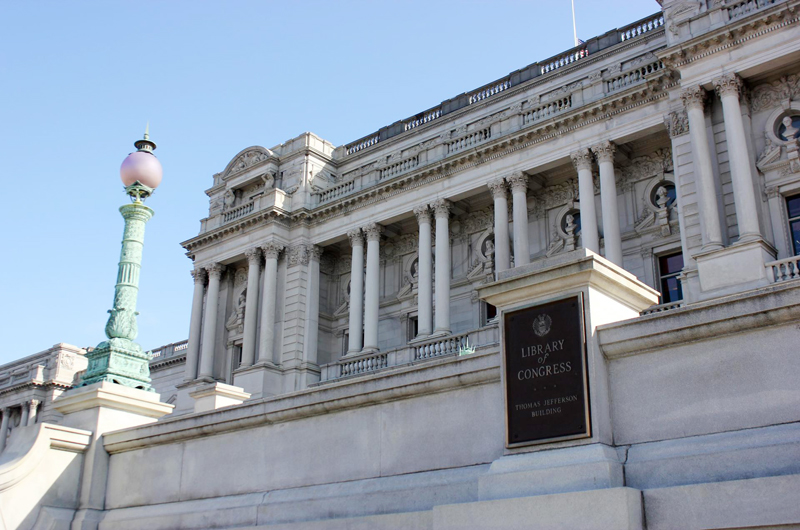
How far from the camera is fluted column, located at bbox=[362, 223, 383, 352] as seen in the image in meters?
42.4

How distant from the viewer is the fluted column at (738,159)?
28797 millimetres

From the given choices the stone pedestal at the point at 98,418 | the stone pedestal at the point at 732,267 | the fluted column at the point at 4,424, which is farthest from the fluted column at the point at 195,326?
the fluted column at the point at 4,424

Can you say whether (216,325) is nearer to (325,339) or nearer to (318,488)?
(325,339)

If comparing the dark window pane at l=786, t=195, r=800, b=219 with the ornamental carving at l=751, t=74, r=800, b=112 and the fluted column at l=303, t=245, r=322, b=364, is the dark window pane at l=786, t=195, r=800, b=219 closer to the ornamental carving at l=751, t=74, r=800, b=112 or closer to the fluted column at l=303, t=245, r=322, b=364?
the ornamental carving at l=751, t=74, r=800, b=112

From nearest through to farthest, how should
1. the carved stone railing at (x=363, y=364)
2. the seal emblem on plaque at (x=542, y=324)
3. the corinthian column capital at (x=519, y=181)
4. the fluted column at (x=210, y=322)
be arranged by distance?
the seal emblem on plaque at (x=542, y=324) < the carved stone railing at (x=363, y=364) < the corinthian column capital at (x=519, y=181) < the fluted column at (x=210, y=322)

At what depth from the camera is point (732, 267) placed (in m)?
27.9

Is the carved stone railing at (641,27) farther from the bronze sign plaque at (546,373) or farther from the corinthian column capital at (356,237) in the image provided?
the bronze sign plaque at (546,373)

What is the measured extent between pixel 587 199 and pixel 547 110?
5.07 metres

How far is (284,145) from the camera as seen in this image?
1999 inches

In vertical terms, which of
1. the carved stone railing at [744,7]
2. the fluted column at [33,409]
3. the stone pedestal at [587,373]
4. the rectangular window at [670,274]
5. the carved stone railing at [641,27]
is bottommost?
the stone pedestal at [587,373]

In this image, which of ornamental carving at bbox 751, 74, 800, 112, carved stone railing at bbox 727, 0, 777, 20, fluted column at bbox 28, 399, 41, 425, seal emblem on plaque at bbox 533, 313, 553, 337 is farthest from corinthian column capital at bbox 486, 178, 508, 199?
fluted column at bbox 28, 399, 41, 425

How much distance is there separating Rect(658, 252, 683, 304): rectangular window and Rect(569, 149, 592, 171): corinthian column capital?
508 centimetres

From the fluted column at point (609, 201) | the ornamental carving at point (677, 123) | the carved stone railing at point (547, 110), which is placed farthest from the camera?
the carved stone railing at point (547, 110)

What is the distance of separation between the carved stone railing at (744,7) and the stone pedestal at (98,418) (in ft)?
82.7
